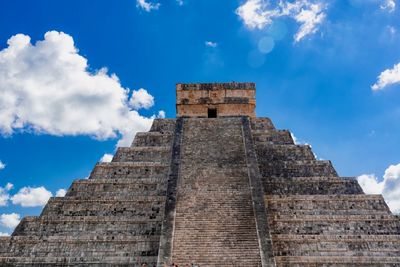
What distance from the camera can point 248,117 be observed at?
18.1 metres

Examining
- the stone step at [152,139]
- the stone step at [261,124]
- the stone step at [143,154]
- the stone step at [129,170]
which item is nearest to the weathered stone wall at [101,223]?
the stone step at [129,170]

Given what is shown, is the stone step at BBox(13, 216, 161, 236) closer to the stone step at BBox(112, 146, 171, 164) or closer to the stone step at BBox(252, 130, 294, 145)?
the stone step at BBox(112, 146, 171, 164)

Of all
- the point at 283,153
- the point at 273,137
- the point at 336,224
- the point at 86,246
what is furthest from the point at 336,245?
the point at 86,246

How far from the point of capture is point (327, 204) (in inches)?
499

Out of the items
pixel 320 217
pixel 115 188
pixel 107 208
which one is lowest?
pixel 320 217

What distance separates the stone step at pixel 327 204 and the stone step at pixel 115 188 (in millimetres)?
3737

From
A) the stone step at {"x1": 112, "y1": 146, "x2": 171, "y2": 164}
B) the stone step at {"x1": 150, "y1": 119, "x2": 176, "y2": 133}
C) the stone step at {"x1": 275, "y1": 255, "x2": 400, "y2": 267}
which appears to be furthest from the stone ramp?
the stone step at {"x1": 150, "y1": 119, "x2": 176, "y2": 133}

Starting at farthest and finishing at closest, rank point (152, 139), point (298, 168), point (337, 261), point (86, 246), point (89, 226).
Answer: point (152, 139) < point (298, 168) < point (89, 226) < point (86, 246) < point (337, 261)

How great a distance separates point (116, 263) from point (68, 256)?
4.70 feet

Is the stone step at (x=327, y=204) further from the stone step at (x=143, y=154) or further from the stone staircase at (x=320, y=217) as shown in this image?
the stone step at (x=143, y=154)

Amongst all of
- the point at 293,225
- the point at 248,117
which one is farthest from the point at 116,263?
the point at 248,117

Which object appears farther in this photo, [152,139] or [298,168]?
[152,139]

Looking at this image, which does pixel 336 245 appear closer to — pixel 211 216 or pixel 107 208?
pixel 211 216

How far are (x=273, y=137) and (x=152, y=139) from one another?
5.06 meters
